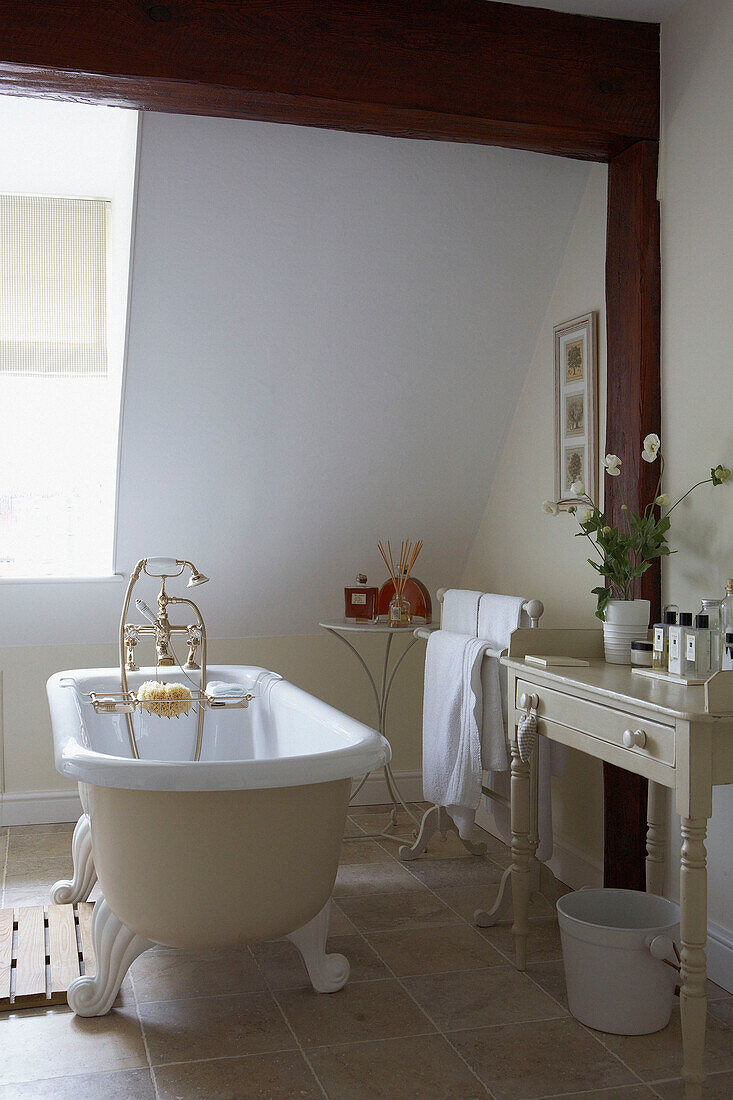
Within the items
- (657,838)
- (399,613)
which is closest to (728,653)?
(657,838)

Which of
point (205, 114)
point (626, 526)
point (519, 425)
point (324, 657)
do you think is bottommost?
point (324, 657)

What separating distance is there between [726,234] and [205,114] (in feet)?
4.50

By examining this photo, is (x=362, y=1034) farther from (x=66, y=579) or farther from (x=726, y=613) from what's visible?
(x=66, y=579)

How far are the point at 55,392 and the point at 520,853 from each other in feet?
8.31

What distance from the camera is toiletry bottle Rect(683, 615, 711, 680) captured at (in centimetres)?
224

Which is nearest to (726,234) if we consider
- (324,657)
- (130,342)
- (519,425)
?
(519,425)

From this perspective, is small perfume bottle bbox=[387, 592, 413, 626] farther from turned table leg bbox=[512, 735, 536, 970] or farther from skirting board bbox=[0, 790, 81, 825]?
skirting board bbox=[0, 790, 81, 825]

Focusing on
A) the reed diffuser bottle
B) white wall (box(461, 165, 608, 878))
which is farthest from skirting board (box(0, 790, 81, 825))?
white wall (box(461, 165, 608, 878))

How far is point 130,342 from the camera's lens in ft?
10.9

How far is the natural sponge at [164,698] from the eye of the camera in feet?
10.5

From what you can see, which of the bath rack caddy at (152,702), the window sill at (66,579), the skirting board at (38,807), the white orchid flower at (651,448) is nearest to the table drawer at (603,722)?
the white orchid flower at (651,448)

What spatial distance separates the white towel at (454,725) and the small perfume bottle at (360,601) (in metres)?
0.43

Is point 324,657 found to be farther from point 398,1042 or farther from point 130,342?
point 398,1042

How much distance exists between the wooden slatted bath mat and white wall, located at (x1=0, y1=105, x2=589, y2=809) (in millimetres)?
1067
